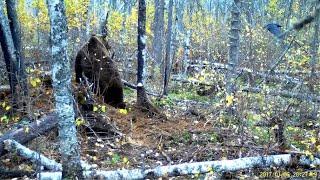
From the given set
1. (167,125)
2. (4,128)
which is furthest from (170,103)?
(4,128)

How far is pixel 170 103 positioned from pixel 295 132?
4.16 meters

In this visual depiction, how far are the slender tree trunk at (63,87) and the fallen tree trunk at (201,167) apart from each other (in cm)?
39

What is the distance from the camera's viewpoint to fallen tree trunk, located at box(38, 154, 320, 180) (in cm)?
611

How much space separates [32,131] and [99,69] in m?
2.68

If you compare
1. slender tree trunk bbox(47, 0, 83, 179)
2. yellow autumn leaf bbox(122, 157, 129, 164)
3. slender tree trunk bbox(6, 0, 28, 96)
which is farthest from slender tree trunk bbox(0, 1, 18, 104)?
slender tree trunk bbox(47, 0, 83, 179)

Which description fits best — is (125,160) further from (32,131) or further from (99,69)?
(99,69)

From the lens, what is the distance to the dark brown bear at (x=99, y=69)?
971cm

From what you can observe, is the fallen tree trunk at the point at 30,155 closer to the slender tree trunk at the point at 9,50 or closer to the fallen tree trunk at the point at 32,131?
the fallen tree trunk at the point at 32,131

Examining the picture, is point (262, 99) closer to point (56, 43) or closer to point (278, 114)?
point (278, 114)

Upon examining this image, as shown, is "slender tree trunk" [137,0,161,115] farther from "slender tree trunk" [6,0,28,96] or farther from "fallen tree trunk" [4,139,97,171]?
"fallen tree trunk" [4,139,97,171]

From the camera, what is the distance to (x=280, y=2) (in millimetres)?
32000

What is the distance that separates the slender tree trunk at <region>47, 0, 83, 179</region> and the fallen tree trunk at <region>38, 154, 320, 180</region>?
39 cm

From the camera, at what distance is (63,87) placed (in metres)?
5.46

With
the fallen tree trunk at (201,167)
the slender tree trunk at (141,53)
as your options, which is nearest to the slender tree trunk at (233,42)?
the slender tree trunk at (141,53)
